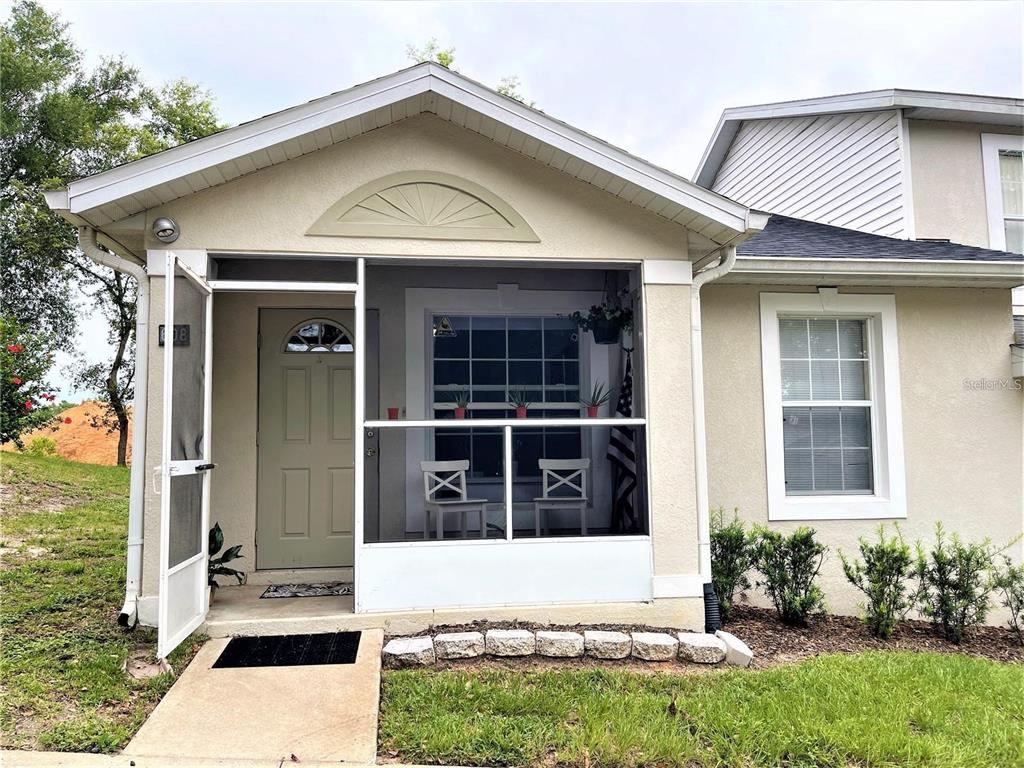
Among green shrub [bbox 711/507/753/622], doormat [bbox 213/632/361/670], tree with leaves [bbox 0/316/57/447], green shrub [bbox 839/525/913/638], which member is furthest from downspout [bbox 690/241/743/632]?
tree with leaves [bbox 0/316/57/447]

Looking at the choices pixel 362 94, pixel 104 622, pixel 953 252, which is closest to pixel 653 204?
pixel 362 94

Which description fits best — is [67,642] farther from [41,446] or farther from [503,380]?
[41,446]

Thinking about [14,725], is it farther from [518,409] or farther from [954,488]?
[954,488]

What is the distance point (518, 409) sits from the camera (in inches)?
246

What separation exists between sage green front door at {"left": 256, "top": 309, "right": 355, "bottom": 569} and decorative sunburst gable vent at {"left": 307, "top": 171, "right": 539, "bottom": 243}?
1.44m

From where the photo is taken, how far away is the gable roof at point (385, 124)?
426 cm

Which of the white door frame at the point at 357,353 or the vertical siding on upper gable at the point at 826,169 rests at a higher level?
the vertical siding on upper gable at the point at 826,169

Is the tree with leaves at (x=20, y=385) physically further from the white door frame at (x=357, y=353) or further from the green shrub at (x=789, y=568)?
the green shrub at (x=789, y=568)

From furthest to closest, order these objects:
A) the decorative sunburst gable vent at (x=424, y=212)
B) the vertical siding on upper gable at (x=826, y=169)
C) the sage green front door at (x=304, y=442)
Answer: the vertical siding on upper gable at (x=826, y=169), the sage green front door at (x=304, y=442), the decorative sunburst gable vent at (x=424, y=212)

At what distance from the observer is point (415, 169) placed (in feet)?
15.9

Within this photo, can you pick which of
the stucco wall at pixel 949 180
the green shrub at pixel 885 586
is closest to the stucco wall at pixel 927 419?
the green shrub at pixel 885 586

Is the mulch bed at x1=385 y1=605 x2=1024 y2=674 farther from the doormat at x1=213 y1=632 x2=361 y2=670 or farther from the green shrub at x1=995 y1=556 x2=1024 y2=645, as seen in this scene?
the doormat at x1=213 y1=632 x2=361 y2=670

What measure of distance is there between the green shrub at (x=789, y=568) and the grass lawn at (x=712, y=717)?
96 centimetres

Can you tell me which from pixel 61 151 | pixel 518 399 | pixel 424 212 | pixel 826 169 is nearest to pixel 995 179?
pixel 826 169
